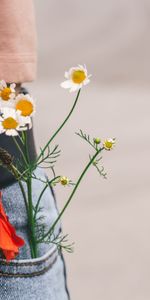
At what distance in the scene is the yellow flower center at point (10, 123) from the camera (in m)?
0.53

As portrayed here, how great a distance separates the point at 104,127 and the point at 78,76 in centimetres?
85

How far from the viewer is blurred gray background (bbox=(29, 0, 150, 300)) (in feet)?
4.11

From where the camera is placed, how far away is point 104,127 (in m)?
1.39

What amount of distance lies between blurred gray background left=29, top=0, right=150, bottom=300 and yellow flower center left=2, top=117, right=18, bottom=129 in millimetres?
754

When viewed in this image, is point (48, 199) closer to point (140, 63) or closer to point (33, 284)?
point (33, 284)

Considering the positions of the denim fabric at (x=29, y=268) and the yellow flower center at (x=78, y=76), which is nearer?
the yellow flower center at (x=78, y=76)

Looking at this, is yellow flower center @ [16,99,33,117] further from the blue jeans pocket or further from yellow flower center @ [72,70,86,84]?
the blue jeans pocket

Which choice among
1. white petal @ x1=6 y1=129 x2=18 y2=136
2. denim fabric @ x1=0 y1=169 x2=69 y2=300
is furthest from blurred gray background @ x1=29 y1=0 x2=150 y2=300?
white petal @ x1=6 y1=129 x2=18 y2=136

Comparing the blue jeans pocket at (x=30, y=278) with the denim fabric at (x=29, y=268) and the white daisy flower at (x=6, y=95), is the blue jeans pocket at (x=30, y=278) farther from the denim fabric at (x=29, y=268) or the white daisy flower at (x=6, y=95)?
the white daisy flower at (x=6, y=95)

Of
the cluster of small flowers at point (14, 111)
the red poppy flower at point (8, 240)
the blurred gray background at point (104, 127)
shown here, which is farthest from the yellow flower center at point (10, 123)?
the blurred gray background at point (104, 127)

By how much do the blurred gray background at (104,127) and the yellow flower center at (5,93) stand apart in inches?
29.8

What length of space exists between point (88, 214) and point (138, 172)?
0.15m

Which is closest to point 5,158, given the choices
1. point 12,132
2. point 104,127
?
point 12,132

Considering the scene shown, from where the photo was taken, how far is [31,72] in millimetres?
757
